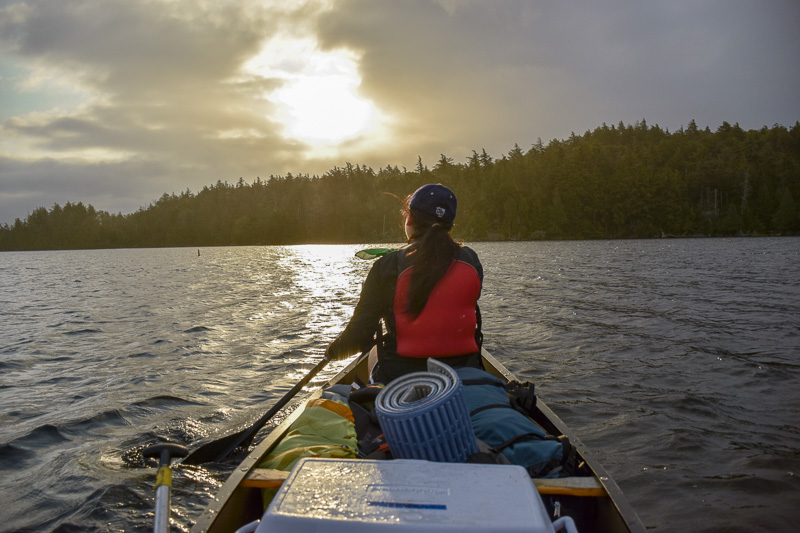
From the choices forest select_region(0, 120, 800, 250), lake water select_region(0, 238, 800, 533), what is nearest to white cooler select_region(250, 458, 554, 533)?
lake water select_region(0, 238, 800, 533)

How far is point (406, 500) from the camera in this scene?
81.1 inches

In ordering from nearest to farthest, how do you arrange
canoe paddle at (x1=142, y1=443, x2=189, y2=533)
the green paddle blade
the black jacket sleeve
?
canoe paddle at (x1=142, y1=443, x2=189, y2=533)
the black jacket sleeve
the green paddle blade

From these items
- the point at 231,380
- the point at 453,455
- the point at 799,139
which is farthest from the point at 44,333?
the point at 799,139

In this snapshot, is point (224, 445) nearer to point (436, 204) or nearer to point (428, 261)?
point (428, 261)

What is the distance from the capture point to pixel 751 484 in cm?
555

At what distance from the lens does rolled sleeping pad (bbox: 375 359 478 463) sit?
2752 mm

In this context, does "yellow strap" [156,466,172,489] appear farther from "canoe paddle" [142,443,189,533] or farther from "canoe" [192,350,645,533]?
"canoe" [192,350,645,533]

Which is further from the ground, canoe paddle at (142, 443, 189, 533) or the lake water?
canoe paddle at (142, 443, 189, 533)

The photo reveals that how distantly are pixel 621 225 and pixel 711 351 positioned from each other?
A: 125m

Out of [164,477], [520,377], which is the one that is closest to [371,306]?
[164,477]

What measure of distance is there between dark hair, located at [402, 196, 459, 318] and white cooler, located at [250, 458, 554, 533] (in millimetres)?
1919

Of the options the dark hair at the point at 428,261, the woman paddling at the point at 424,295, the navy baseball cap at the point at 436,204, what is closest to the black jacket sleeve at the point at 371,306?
the woman paddling at the point at 424,295

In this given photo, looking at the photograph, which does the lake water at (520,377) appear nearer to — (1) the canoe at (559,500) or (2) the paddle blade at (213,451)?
(2) the paddle blade at (213,451)

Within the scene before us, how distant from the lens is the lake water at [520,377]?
5.40 m
